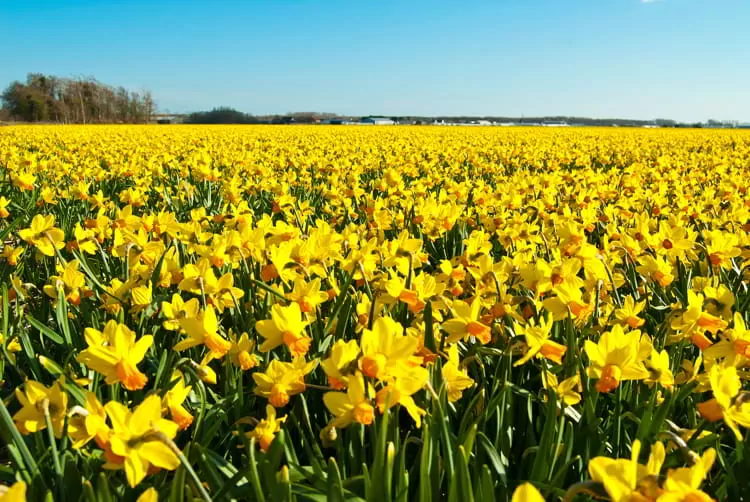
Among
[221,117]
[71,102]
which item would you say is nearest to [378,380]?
[221,117]

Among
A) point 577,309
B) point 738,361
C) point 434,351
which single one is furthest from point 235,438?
point 738,361

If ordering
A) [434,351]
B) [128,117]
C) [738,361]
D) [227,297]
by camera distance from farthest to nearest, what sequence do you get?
[128,117]
[227,297]
[434,351]
[738,361]

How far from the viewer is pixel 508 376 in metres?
1.95

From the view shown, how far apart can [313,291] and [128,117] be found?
77.3 m

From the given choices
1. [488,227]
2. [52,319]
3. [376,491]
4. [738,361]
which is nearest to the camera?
[376,491]

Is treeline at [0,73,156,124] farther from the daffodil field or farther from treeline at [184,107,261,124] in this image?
the daffodil field

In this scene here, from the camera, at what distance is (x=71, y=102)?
70.8 meters

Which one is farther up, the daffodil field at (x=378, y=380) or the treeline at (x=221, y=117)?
the treeline at (x=221, y=117)

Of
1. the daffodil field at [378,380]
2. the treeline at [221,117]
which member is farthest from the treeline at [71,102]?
the daffodil field at [378,380]

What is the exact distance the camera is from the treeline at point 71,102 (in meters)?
69.7

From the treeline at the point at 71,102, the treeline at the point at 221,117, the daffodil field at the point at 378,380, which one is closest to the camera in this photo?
the daffodil field at the point at 378,380

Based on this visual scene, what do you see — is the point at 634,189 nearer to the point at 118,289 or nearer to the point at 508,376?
the point at 508,376

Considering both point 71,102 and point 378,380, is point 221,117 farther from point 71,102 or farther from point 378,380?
point 378,380

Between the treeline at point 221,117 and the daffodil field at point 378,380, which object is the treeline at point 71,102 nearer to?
the treeline at point 221,117
